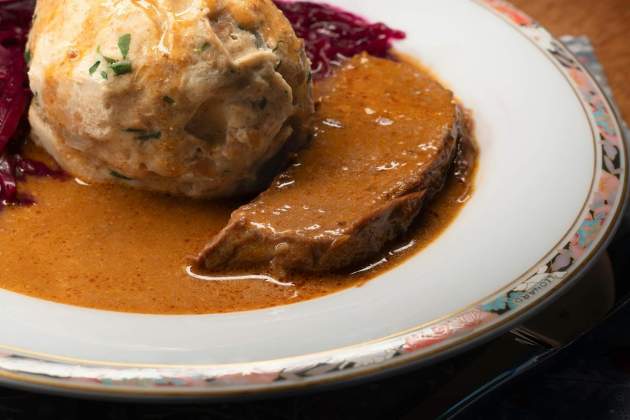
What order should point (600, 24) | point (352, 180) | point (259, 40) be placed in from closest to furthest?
point (259, 40) < point (352, 180) < point (600, 24)

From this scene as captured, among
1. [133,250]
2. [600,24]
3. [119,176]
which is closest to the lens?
[133,250]

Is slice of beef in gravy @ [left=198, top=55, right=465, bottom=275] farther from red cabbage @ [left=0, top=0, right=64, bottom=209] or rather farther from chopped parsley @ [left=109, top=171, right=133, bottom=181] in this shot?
red cabbage @ [left=0, top=0, right=64, bottom=209]

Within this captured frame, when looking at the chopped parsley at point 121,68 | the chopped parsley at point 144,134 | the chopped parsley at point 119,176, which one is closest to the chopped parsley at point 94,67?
the chopped parsley at point 121,68

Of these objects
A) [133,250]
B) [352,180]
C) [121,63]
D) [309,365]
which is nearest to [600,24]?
[352,180]

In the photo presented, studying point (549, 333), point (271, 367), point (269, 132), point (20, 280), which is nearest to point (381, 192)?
point (269, 132)

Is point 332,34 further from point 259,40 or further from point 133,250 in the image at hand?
point 133,250
